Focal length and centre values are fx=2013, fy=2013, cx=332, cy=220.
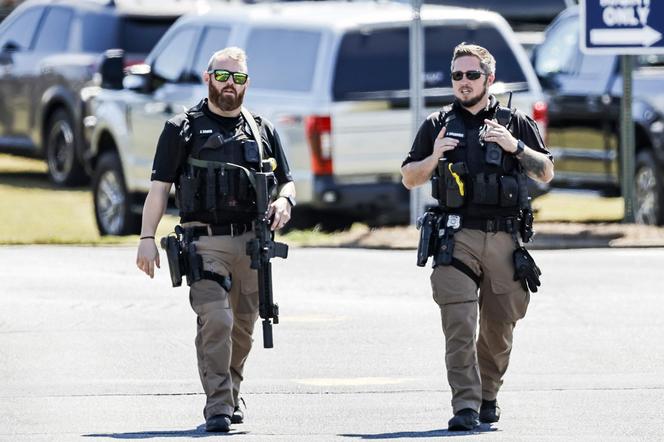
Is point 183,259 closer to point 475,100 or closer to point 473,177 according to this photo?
point 473,177

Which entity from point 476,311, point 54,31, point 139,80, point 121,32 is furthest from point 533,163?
point 54,31

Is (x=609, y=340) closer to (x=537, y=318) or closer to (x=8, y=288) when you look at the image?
(x=537, y=318)

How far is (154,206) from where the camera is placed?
340 inches

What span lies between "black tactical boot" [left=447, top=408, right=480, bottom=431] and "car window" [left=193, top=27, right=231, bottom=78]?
27.5 ft

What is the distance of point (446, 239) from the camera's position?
8672mm

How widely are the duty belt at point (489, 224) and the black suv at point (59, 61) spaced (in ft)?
41.3

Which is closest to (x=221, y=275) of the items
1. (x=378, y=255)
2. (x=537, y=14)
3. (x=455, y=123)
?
(x=455, y=123)

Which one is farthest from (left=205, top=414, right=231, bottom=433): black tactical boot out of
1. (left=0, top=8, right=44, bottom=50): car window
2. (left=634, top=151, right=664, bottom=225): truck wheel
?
(left=0, top=8, right=44, bottom=50): car window

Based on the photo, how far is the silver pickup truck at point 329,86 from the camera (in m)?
15.6

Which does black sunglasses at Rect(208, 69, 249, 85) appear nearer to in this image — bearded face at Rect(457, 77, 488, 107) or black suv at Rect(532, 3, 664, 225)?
bearded face at Rect(457, 77, 488, 107)

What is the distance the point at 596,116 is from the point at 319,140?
10.2ft

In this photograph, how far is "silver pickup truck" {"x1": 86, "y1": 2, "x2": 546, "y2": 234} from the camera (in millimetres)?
15570

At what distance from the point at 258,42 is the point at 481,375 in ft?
25.5

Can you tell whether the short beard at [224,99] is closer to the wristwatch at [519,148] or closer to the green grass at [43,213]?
the wristwatch at [519,148]
